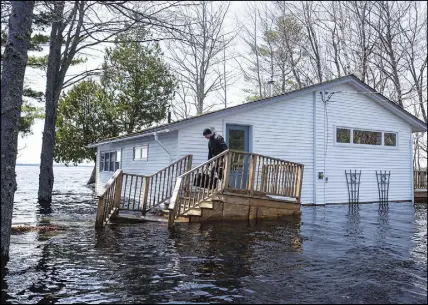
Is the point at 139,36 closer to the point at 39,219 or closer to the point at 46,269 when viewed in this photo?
the point at 46,269

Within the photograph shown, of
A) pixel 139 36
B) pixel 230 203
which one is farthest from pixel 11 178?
pixel 230 203

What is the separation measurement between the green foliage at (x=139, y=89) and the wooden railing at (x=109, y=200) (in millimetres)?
18088

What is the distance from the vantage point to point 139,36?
7.09 metres

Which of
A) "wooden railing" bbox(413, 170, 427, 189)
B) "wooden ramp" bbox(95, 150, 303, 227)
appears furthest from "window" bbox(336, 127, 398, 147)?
"wooden ramp" bbox(95, 150, 303, 227)

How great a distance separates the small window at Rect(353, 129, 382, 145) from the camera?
48.3ft

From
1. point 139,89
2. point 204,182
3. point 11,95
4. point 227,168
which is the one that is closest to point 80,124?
point 139,89

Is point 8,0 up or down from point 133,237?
up

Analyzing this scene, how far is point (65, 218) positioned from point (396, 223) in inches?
345

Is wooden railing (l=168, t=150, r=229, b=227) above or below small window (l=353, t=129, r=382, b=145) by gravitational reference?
below

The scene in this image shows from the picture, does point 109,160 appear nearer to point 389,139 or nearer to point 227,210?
point 227,210

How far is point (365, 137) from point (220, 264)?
A: 11543mm

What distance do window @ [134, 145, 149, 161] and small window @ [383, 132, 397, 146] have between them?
9.70 metres

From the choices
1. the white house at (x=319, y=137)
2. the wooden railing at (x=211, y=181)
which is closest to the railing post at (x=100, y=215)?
the wooden railing at (x=211, y=181)

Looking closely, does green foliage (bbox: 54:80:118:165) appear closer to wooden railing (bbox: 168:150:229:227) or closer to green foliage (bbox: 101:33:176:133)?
green foliage (bbox: 101:33:176:133)
